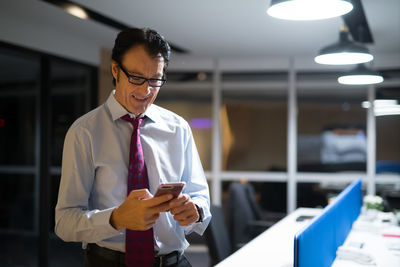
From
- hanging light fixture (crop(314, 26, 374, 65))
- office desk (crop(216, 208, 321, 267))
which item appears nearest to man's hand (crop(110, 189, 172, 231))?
office desk (crop(216, 208, 321, 267))

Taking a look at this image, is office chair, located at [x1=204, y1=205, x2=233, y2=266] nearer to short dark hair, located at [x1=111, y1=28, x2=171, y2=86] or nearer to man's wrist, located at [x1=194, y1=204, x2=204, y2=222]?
man's wrist, located at [x1=194, y1=204, x2=204, y2=222]

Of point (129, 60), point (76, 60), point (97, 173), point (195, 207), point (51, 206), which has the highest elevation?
point (76, 60)

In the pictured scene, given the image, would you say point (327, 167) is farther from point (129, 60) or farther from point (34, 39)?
point (129, 60)

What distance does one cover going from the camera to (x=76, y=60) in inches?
204

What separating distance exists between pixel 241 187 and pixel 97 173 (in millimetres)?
3120

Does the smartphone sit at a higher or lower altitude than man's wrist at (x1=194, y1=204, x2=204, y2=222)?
higher

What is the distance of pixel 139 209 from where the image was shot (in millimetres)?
1405

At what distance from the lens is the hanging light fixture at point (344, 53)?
3168mm

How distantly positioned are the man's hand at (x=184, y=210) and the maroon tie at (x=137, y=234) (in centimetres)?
17

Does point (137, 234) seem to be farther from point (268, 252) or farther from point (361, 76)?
point (361, 76)

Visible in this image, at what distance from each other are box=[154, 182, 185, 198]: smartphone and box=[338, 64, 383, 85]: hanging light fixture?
9.37ft

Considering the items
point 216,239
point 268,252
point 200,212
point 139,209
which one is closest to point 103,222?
point 139,209

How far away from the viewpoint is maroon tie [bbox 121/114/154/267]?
1624 mm

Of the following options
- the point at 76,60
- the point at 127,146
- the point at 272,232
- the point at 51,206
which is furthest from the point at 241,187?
the point at 127,146
